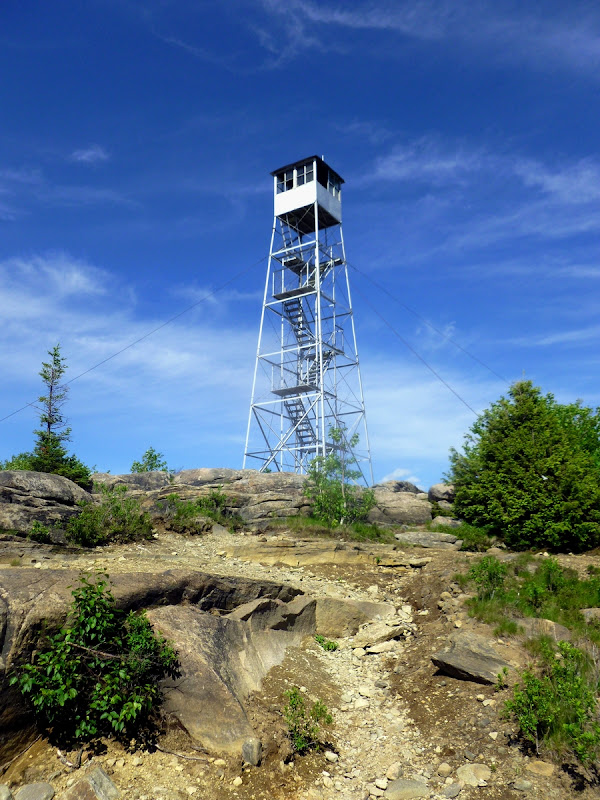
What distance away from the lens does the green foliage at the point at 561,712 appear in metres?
6.10

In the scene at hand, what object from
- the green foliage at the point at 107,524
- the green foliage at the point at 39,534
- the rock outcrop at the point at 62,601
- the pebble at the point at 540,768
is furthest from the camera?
the green foliage at the point at 107,524

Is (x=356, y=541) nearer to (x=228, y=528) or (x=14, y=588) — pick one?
(x=228, y=528)

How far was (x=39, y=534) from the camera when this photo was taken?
13.1 meters

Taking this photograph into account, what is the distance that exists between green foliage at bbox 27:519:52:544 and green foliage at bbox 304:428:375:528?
28.8 ft

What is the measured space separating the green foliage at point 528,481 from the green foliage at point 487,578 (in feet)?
21.3

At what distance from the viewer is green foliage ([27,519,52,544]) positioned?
13094mm

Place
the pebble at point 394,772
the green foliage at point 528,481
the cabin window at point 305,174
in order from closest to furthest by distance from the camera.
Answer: the pebble at point 394,772 < the green foliage at point 528,481 < the cabin window at point 305,174

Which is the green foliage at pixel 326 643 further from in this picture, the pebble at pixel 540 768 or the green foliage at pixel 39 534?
A: the green foliage at pixel 39 534

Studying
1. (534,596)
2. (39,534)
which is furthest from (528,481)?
(39,534)

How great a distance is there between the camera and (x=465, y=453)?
2250 cm

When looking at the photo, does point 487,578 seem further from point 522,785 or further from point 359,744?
point 522,785

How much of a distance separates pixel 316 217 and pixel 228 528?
18.7 meters

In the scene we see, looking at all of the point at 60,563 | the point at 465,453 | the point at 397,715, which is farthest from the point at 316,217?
the point at 397,715

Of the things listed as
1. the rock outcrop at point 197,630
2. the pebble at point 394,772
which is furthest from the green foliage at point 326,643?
the pebble at point 394,772
